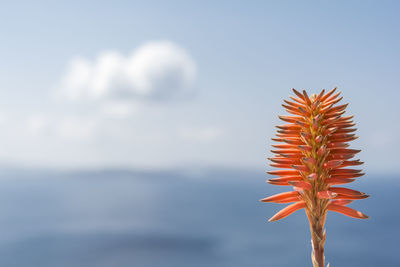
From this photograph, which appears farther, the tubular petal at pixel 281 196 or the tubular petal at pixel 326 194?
the tubular petal at pixel 281 196

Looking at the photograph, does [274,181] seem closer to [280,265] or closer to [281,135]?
[281,135]

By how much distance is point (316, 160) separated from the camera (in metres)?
2.62

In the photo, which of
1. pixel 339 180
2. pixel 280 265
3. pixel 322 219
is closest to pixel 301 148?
pixel 339 180

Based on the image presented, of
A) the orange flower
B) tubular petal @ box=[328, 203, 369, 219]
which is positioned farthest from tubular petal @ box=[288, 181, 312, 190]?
tubular petal @ box=[328, 203, 369, 219]

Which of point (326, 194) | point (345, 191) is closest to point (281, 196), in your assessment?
point (326, 194)

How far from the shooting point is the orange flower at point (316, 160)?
255cm

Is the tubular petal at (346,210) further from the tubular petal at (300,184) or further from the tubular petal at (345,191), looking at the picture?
the tubular petal at (300,184)

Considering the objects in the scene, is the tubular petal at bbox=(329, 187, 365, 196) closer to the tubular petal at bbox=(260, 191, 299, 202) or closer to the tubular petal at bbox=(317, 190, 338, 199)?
the tubular petal at bbox=(317, 190, 338, 199)

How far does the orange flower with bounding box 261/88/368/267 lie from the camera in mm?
2551

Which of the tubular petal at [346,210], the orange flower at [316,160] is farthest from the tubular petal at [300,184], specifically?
the tubular petal at [346,210]

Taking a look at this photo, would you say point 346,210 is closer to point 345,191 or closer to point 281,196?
point 345,191

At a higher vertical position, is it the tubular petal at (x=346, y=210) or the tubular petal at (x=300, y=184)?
the tubular petal at (x=300, y=184)

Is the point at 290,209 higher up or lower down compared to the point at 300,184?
lower down

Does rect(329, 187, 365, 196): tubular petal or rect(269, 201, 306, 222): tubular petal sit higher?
rect(329, 187, 365, 196): tubular petal
